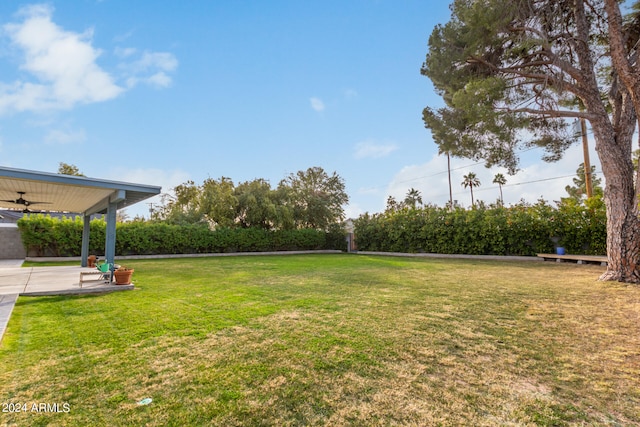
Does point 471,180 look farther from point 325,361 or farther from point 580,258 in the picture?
point 325,361

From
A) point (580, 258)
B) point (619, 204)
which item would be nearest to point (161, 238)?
point (619, 204)

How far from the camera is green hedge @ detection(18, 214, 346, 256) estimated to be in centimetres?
1370

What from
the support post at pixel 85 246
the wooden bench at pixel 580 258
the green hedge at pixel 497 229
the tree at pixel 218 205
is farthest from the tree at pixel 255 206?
the wooden bench at pixel 580 258

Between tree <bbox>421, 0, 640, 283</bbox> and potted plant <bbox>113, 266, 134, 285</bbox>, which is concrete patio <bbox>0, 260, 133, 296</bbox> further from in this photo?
tree <bbox>421, 0, 640, 283</bbox>

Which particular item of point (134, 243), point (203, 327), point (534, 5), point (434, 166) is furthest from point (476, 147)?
point (434, 166)

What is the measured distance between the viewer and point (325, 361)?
273 cm

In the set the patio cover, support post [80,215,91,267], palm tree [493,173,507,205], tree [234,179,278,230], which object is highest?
palm tree [493,173,507,205]

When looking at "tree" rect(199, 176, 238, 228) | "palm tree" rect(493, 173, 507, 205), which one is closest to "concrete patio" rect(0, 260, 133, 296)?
"tree" rect(199, 176, 238, 228)

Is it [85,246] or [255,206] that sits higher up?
[255,206]

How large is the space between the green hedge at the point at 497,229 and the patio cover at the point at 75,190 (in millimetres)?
13450

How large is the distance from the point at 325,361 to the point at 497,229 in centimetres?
1384

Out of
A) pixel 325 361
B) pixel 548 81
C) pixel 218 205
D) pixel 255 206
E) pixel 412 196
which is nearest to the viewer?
pixel 325 361

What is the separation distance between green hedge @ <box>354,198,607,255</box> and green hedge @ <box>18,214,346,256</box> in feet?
16.9

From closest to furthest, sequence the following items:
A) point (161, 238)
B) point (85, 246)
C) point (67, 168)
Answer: point (85, 246)
point (161, 238)
point (67, 168)
